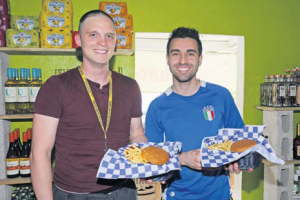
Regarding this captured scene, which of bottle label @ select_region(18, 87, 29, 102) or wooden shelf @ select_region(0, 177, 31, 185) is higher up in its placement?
bottle label @ select_region(18, 87, 29, 102)

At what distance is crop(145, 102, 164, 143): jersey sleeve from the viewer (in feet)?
6.10

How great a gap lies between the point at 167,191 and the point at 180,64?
0.89 m

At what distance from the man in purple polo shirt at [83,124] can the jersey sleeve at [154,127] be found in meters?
0.34

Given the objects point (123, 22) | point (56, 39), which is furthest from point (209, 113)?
point (56, 39)

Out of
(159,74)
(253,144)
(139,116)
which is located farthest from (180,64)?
(159,74)

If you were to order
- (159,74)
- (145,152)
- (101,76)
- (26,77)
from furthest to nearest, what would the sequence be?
(159,74), (26,77), (101,76), (145,152)

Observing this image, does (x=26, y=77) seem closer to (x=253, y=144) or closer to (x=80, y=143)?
(x=80, y=143)

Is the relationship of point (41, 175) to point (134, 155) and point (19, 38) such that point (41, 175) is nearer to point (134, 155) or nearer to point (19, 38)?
point (134, 155)

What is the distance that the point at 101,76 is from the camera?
1554 mm

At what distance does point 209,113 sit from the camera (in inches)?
70.8

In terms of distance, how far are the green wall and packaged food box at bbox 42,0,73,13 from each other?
499mm

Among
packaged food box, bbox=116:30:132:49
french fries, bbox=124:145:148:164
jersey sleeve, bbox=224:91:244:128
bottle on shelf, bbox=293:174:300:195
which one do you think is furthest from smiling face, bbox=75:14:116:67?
bottle on shelf, bbox=293:174:300:195

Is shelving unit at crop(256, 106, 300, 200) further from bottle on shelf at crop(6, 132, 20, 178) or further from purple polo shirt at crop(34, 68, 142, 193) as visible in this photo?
bottle on shelf at crop(6, 132, 20, 178)

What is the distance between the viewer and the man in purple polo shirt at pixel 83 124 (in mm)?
1361
